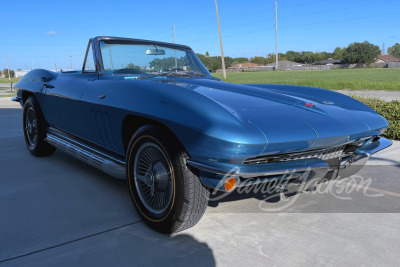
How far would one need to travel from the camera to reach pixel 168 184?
2420 mm

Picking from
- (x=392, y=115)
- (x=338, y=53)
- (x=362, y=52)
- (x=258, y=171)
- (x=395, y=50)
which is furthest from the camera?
(x=395, y=50)

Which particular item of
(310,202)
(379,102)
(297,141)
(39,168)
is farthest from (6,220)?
(379,102)

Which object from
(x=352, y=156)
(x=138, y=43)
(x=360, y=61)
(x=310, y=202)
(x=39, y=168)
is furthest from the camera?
(x=360, y=61)

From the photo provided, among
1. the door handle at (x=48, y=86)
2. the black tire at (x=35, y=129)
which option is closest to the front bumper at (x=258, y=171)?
the door handle at (x=48, y=86)

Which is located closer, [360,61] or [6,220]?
[6,220]

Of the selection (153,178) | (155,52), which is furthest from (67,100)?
(153,178)

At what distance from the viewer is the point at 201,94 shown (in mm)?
2385

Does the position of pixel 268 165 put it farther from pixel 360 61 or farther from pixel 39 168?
pixel 360 61

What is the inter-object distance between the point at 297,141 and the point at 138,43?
2352 mm

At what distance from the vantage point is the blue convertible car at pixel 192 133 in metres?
2.06

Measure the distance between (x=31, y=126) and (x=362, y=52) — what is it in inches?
4271

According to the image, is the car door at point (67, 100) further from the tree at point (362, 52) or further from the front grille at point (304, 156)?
the tree at point (362, 52)

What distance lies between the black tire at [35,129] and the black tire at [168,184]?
2253mm

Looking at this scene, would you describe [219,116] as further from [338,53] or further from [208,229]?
[338,53]
